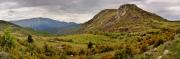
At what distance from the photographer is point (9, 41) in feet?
642

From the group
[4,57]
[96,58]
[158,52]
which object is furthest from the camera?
[96,58]

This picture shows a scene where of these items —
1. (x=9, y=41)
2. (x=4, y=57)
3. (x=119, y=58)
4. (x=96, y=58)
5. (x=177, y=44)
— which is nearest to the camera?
(x=177, y=44)

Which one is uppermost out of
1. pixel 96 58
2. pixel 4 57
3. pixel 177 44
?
pixel 177 44

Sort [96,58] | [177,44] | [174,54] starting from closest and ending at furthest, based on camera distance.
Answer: [174,54] → [177,44] → [96,58]

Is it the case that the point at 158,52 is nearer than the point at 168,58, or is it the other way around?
the point at 168,58

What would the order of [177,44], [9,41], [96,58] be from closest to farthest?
[177,44] → [96,58] → [9,41]

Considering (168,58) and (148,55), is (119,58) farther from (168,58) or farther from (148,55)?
(168,58)

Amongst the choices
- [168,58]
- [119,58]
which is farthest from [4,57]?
[168,58]

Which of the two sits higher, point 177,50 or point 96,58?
point 177,50

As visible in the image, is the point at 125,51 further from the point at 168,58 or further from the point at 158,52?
the point at 168,58

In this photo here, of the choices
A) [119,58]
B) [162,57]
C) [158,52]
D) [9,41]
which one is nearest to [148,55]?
[158,52]

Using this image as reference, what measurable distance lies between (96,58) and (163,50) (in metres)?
102

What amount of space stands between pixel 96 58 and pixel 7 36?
4912 centimetres

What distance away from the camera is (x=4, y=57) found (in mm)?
111125
